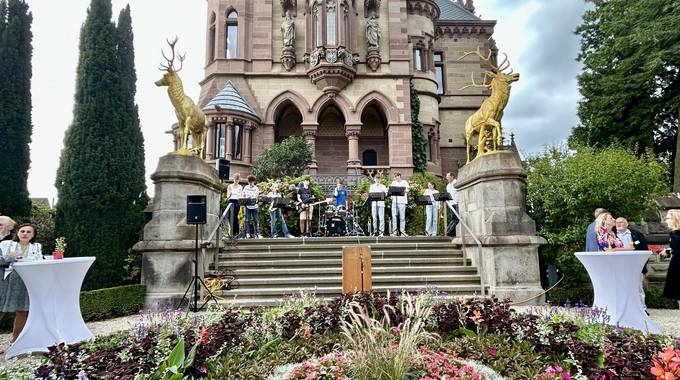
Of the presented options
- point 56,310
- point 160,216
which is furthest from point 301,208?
point 56,310

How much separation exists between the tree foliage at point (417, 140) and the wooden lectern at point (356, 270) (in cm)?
1470

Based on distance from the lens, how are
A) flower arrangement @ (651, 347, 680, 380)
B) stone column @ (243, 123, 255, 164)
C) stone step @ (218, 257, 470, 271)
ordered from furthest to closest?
A: 1. stone column @ (243, 123, 255, 164)
2. stone step @ (218, 257, 470, 271)
3. flower arrangement @ (651, 347, 680, 380)

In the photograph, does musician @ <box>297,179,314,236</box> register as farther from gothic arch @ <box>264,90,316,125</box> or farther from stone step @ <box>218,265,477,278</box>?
gothic arch @ <box>264,90,316,125</box>

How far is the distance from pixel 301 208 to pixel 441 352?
7950 mm

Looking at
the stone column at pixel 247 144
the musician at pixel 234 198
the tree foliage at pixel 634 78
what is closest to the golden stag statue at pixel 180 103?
the musician at pixel 234 198

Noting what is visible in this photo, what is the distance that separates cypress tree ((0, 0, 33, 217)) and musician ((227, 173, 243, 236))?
5.58 metres

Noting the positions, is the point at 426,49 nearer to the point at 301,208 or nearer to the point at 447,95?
Answer: the point at 447,95

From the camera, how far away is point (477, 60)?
2689cm

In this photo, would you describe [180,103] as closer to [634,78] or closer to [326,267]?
[326,267]

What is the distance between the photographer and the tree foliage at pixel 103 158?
945 centimetres

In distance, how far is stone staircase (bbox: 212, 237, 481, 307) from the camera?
772 centimetres

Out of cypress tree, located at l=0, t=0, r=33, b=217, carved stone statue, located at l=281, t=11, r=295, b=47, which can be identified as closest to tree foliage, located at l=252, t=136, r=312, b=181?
carved stone statue, located at l=281, t=11, r=295, b=47

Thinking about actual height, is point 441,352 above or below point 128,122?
below

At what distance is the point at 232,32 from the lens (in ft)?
70.4
